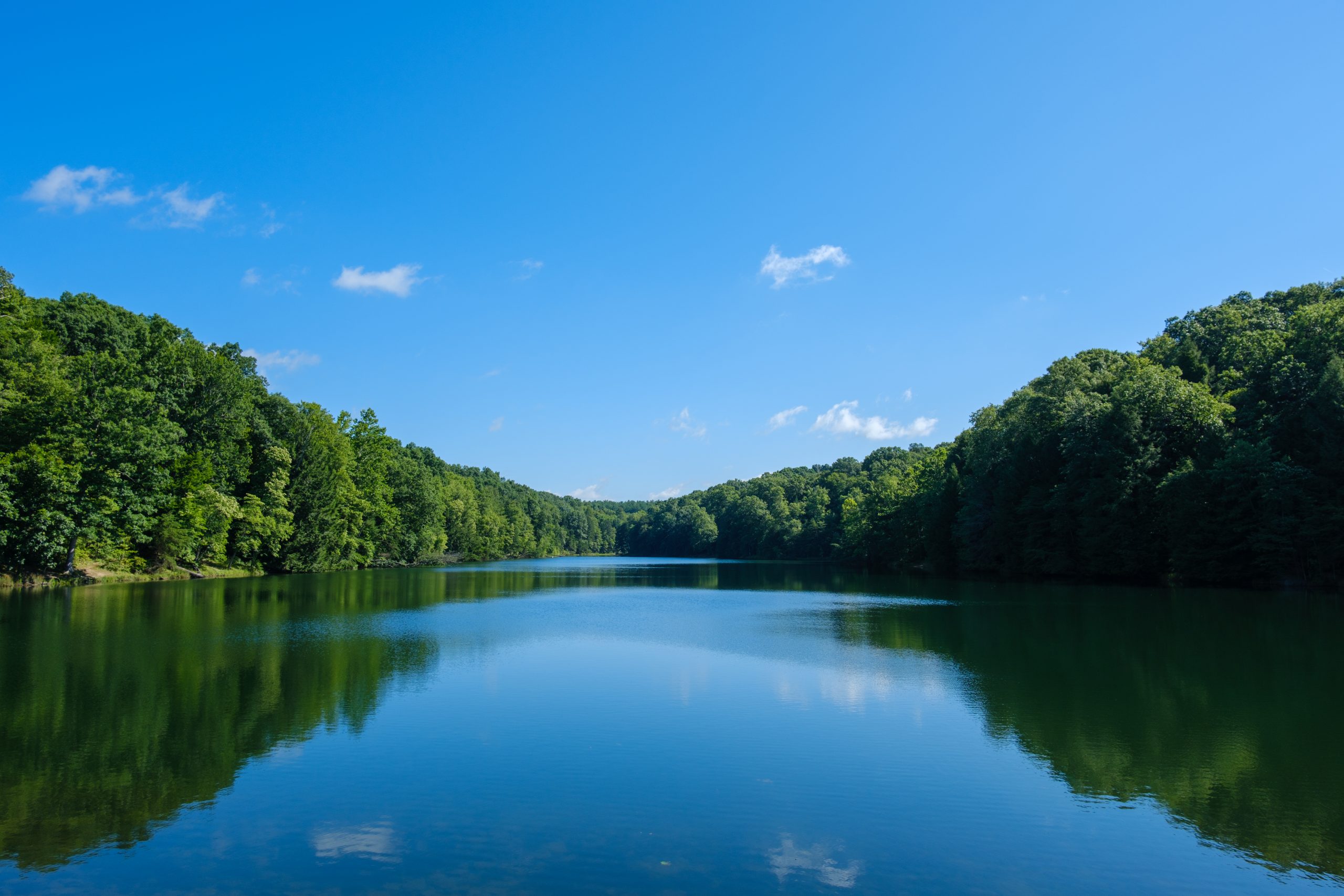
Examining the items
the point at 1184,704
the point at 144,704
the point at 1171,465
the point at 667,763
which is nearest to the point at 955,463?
the point at 1171,465

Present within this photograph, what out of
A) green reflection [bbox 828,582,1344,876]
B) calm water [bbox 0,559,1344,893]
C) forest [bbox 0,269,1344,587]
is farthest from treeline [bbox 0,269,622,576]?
green reflection [bbox 828,582,1344,876]

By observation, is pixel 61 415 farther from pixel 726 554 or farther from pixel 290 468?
pixel 726 554

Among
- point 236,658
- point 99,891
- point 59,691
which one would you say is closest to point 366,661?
point 236,658

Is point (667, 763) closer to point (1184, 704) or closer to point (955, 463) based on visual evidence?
point (1184, 704)

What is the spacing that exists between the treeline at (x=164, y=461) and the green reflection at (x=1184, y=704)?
3341 centimetres

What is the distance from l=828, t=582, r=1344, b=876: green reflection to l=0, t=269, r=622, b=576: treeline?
33.4 meters

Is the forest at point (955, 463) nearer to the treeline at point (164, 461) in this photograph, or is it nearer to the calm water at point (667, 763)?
the treeline at point (164, 461)

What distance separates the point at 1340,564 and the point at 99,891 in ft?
149

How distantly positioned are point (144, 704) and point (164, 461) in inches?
1306

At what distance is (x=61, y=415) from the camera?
35.0 metres

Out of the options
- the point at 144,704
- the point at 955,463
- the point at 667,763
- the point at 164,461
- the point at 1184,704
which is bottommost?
the point at 1184,704

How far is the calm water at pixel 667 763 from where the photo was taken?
22.2 ft

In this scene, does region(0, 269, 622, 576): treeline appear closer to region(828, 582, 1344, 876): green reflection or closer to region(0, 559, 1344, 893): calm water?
region(0, 559, 1344, 893): calm water

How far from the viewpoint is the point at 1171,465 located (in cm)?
4344
